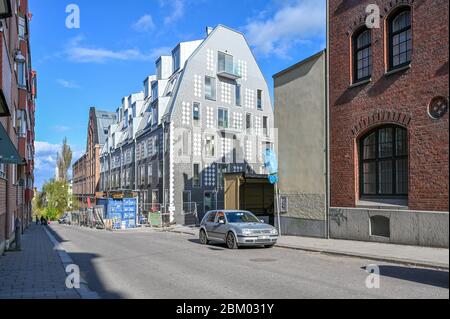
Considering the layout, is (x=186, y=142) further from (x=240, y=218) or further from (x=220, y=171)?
(x=240, y=218)

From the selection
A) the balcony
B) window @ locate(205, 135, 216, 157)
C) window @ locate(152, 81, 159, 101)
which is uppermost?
the balcony

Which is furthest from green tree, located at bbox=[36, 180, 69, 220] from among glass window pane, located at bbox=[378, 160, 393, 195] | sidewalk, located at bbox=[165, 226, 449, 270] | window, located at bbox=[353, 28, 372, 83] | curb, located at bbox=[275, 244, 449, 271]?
glass window pane, located at bbox=[378, 160, 393, 195]

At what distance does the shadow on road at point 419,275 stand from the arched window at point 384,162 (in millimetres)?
5207

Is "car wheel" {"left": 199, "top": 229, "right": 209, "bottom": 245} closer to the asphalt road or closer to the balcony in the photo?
the asphalt road

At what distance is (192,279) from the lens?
10.1m

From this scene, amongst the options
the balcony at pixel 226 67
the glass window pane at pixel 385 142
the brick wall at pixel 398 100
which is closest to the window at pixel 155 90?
the balcony at pixel 226 67

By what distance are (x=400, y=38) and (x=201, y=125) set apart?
87.7ft

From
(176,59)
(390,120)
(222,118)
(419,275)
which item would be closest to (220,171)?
(222,118)

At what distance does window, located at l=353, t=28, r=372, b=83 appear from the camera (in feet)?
57.5

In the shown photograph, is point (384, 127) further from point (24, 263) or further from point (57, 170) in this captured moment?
point (57, 170)

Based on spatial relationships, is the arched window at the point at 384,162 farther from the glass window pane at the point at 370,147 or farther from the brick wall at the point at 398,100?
the brick wall at the point at 398,100

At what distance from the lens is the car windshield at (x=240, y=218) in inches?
693

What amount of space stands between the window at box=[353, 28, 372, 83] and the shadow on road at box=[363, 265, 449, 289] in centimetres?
848
